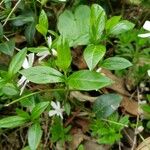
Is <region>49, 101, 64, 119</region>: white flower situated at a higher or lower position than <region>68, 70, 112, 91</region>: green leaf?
lower

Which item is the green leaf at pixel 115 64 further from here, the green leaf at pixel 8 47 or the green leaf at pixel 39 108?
the green leaf at pixel 8 47

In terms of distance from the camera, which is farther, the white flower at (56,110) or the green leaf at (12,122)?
the white flower at (56,110)

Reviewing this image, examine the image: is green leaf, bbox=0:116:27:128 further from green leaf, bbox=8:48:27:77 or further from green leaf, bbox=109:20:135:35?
green leaf, bbox=109:20:135:35


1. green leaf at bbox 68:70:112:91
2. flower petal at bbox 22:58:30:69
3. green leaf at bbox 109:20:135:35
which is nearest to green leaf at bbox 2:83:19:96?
flower petal at bbox 22:58:30:69

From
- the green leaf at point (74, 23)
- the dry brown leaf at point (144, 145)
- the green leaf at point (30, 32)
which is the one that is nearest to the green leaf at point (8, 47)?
the green leaf at point (30, 32)

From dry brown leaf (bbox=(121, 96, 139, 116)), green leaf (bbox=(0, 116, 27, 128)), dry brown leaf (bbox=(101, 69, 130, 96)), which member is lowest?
dry brown leaf (bbox=(121, 96, 139, 116))

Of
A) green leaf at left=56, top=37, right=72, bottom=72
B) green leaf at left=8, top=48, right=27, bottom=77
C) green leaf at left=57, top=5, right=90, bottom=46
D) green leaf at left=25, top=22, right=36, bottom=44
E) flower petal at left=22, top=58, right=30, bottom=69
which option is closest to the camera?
green leaf at left=56, top=37, right=72, bottom=72
